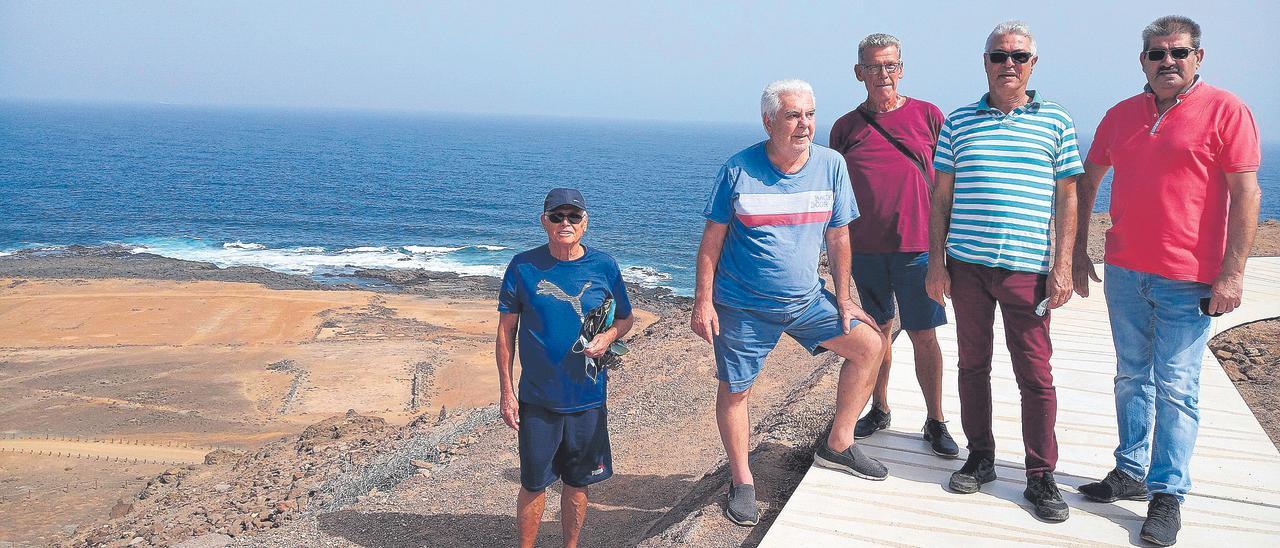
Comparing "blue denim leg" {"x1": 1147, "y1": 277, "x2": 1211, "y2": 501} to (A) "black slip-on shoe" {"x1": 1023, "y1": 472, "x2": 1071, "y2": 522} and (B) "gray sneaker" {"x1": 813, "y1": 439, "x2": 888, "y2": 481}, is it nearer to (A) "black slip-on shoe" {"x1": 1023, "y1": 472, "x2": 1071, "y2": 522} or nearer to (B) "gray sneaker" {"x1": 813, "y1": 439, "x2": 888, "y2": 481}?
(A) "black slip-on shoe" {"x1": 1023, "y1": 472, "x2": 1071, "y2": 522}

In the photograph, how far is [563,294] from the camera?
167 inches

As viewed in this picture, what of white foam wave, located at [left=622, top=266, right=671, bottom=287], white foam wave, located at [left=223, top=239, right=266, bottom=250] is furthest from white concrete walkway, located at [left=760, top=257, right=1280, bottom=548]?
white foam wave, located at [left=223, top=239, right=266, bottom=250]

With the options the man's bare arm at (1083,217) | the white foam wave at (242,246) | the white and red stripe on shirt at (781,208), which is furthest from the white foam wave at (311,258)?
the man's bare arm at (1083,217)

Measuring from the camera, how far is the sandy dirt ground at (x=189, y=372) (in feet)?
36.6

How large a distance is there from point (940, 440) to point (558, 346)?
2.13 metres

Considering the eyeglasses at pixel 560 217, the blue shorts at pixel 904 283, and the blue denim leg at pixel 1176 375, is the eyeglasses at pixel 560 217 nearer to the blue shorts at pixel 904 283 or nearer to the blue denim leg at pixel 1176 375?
the blue shorts at pixel 904 283

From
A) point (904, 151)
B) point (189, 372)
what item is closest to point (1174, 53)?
point (904, 151)

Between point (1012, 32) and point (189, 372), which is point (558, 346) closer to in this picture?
point (1012, 32)

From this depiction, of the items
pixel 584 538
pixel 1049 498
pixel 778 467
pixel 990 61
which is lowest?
pixel 584 538

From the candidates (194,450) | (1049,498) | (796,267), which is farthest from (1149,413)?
(194,450)

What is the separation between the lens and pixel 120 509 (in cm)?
902

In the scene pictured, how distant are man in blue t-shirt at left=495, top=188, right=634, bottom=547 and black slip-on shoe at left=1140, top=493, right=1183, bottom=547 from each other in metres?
2.45

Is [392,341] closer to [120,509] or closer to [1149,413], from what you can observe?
[120,509]

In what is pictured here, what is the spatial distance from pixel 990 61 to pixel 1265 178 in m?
135
